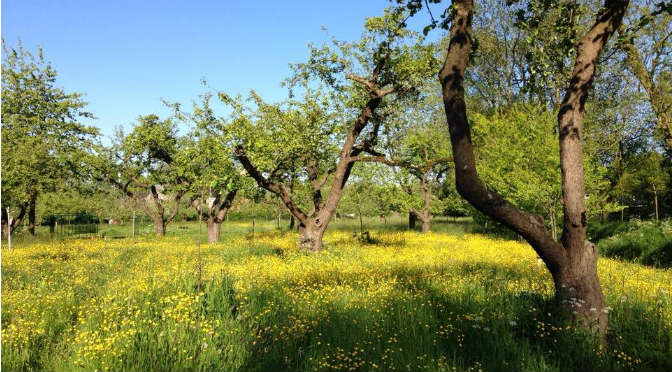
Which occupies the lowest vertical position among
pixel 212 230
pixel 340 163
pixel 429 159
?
pixel 212 230

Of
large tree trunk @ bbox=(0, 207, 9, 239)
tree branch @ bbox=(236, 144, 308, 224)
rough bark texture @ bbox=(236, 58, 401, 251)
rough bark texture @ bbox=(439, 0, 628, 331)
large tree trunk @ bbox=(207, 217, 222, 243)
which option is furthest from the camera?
large tree trunk @ bbox=(207, 217, 222, 243)

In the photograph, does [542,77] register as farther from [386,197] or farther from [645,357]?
[386,197]

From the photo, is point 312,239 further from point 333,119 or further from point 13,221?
point 13,221

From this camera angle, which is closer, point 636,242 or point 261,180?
point 261,180

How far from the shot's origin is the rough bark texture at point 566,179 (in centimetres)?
552

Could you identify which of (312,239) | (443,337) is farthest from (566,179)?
(312,239)

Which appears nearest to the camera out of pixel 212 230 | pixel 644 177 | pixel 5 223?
pixel 5 223

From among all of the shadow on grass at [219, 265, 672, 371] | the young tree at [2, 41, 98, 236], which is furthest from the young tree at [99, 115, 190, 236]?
the shadow on grass at [219, 265, 672, 371]

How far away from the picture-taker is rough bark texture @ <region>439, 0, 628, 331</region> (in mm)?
5520

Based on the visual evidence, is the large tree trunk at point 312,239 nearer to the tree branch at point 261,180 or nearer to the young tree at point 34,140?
the tree branch at point 261,180

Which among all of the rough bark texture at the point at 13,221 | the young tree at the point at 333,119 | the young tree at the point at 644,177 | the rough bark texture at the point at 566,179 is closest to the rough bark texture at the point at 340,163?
the young tree at the point at 333,119

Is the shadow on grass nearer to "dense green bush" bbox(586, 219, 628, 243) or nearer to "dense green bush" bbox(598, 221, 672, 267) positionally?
"dense green bush" bbox(598, 221, 672, 267)

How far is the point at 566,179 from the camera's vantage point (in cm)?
588

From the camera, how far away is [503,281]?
9.12m
